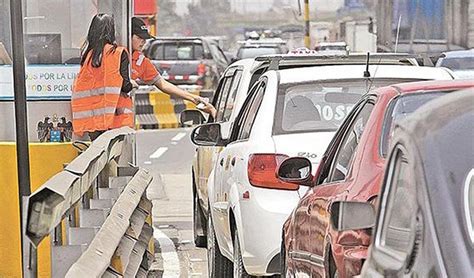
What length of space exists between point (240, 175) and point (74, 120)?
245cm

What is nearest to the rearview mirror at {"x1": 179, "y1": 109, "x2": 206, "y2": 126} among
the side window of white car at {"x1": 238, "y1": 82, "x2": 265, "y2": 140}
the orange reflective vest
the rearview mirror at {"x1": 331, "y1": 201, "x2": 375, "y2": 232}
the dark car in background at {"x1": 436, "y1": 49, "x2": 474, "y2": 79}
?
the orange reflective vest

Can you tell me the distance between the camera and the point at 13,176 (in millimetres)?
9773

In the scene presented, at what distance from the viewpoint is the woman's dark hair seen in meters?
10.3

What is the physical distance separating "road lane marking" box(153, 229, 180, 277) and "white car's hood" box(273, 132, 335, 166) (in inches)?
118

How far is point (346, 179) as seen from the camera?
225 inches

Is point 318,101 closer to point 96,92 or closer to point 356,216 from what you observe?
point 96,92

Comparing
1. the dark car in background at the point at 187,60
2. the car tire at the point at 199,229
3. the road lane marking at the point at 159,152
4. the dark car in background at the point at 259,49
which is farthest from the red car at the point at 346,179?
the dark car in background at the point at 259,49

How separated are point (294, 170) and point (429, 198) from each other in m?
3.11

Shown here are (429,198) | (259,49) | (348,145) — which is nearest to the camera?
(429,198)

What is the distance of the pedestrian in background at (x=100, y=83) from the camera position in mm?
10266

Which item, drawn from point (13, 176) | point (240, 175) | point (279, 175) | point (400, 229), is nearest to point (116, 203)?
point (240, 175)

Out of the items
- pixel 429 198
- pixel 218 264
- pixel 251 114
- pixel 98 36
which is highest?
pixel 98 36

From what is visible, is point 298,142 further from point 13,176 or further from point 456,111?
point 456,111

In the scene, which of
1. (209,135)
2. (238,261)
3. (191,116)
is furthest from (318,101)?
(191,116)
